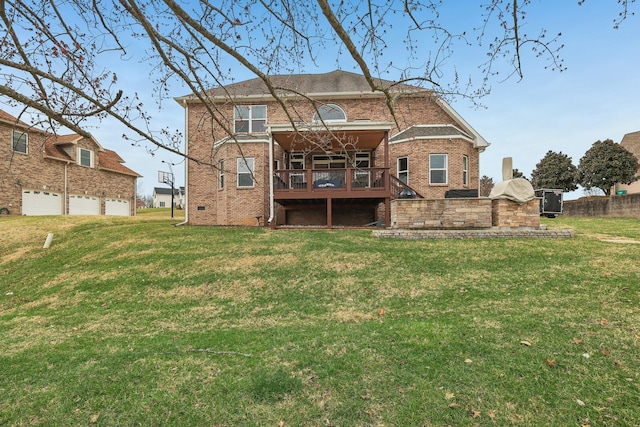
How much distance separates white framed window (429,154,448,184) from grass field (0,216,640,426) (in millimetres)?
6344

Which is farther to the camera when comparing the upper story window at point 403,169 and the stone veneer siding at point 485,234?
the upper story window at point 403,169

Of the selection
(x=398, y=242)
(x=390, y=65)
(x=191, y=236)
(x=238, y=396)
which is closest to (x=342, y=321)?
(x=238, y=396)

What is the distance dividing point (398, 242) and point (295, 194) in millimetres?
4728

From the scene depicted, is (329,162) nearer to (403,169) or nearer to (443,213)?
(403,169)

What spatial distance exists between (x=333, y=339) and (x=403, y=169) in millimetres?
12062

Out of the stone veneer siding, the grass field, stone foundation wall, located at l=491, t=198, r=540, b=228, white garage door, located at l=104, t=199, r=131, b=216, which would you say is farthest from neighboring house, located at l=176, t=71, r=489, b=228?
white garage door, located at l=104, t=199, r=131, b=216

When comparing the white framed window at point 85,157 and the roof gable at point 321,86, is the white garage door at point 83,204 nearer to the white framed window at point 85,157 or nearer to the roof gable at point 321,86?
the white framed window at point 85,157

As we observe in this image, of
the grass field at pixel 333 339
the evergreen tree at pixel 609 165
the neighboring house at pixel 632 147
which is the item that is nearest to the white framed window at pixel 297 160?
the grass field at pixel 333 339

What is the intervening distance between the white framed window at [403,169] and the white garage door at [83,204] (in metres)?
22.1

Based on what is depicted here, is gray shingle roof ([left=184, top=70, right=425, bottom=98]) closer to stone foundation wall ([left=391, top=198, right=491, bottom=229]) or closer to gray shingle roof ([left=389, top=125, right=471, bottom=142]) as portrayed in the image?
gray shingle roof ([left=389, top=125, right=471, bottom=142])

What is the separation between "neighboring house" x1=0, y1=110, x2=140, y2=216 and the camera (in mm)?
18000

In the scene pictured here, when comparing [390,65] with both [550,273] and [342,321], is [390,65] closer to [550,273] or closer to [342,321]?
[342,321]

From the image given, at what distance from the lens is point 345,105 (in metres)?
15.6

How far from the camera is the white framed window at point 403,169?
1454 cm
